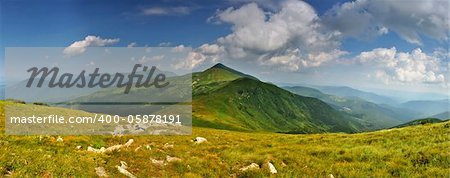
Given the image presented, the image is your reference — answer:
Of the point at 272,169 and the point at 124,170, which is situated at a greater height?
the point at 124,170

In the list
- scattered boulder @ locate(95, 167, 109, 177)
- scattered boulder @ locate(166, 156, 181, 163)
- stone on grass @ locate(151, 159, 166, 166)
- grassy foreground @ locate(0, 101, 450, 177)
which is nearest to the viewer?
grassy foreground @ locate(0, 101, 450, 177)

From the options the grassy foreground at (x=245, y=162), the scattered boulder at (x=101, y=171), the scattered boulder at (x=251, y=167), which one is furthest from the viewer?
the scattered boulder at (x=251, y=167)

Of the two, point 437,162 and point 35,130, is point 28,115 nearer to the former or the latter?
point 35,130

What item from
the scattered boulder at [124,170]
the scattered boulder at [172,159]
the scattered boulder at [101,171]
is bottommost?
the scattered boulder at [172,159]

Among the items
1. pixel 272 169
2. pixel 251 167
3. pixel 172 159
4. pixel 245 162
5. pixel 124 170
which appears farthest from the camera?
pixel 245 162

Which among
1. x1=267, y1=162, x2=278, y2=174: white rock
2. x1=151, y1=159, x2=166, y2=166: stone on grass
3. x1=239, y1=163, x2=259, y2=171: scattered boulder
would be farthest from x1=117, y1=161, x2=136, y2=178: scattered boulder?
x1=267, y1=162, x2=278, y2=174: white rock

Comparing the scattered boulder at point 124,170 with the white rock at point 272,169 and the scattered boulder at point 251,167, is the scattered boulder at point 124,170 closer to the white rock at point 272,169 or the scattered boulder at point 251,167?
the scattered boulder at point 251,167

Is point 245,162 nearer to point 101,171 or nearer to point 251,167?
point 251,167

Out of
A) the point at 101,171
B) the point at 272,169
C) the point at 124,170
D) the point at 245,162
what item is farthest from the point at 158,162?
the point at 272,169

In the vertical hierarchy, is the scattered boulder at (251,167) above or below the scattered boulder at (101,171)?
below

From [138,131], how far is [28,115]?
57.9ft

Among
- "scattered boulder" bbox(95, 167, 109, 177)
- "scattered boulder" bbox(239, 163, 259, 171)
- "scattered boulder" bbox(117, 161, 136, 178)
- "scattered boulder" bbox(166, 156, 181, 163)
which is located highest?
"scattered boulder" bbox(95, 167, 109, 177)

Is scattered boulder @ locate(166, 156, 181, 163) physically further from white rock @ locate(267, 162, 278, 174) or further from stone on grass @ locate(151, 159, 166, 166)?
white rock @ locate(267, 162, 278, 174)

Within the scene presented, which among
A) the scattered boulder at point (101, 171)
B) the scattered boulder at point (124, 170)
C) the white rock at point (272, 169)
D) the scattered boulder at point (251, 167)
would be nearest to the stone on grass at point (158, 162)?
the scattered boulder at point (124, 170)
